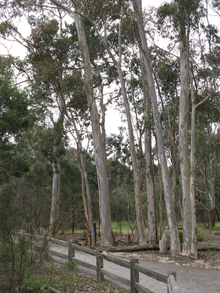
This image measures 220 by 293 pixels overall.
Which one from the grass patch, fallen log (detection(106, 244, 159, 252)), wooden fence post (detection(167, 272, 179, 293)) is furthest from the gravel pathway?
wooden fence post (detection(167, 272, 179, 293))

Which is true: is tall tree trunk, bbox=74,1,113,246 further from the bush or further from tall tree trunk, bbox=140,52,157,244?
the bush

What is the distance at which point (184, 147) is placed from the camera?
10.9 m

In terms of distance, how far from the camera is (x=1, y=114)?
12.4m

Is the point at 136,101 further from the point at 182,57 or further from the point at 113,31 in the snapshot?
the point at 182,57

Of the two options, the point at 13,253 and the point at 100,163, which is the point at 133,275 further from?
the point at 100,163

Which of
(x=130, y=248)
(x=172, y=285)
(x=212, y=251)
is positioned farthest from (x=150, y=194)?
(x=172, y=285)

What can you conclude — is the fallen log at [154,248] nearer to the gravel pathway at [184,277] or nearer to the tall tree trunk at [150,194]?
the gravel pathway at [184,277]

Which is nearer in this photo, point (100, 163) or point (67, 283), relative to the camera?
point (67, 283)

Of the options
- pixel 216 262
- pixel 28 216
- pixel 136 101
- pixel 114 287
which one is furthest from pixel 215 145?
pixel 28 216

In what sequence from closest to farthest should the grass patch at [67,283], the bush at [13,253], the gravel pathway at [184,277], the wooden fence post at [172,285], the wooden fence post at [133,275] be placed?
the wooden fence post at [172,285] < the bush at [13,253] < the grass patch at [67,283] < the wooden fence post at [133,275] < the gravel pathway at [184,277]

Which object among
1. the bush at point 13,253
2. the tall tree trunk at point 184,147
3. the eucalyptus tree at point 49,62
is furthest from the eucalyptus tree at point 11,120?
the bush at point 13,253

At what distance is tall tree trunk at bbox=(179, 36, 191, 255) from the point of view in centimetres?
1039

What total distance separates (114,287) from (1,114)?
29.1 ft

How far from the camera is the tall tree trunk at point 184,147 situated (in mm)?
10389
